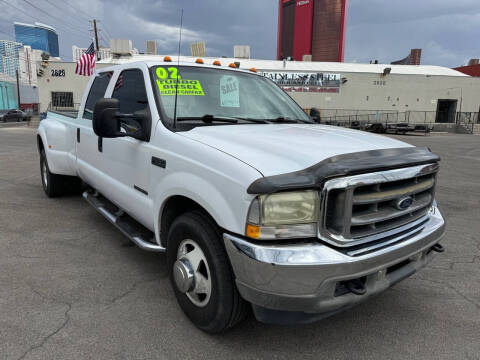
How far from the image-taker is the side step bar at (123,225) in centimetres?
289

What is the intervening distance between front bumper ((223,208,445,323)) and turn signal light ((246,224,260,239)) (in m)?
0.05

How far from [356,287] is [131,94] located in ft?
8.50

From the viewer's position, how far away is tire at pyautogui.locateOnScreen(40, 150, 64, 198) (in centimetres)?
559

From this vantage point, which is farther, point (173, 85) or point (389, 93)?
point (389, 93)

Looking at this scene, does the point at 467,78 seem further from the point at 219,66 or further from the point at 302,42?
the point at 302,42

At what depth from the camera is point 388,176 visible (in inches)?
82.9

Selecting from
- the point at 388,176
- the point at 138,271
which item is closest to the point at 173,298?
the point at 138,271


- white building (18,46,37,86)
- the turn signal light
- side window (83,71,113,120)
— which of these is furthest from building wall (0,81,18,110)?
the turn signal light

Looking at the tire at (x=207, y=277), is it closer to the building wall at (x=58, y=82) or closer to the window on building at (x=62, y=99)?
the building wall at (x=58, y=82)

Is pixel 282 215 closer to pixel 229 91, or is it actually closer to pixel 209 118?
pixel 209 118

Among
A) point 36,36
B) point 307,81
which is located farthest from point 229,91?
point 36,36

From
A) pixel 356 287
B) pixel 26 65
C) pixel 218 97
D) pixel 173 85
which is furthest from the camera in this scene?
pixel 26 65

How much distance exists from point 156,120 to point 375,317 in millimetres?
2272

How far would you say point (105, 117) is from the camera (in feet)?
8.81
